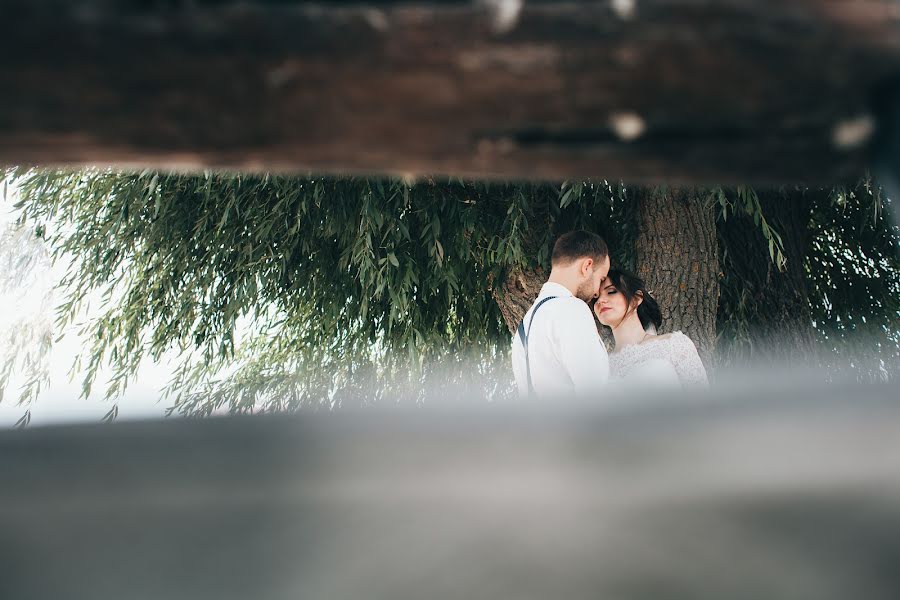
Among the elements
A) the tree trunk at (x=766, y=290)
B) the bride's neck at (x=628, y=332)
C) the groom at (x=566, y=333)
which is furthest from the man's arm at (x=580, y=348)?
the tree trunk at (x=766, y=290)

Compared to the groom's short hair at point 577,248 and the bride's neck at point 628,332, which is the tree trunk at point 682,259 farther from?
the groom's short hair at point 577,248

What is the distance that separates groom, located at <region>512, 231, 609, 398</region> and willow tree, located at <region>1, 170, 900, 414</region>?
3.78 feet

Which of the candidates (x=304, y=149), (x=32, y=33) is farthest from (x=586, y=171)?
(x=32, y=33)

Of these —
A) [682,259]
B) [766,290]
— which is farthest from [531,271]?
[766,290]

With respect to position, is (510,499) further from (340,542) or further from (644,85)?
(644,85)

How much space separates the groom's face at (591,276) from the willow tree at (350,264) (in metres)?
1.09

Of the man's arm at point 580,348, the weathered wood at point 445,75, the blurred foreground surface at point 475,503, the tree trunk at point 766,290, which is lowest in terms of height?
the blurred foreground surface at point 475,503

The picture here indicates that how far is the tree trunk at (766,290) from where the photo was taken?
16.0 feet

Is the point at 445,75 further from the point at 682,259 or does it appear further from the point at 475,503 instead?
the point at 682,259

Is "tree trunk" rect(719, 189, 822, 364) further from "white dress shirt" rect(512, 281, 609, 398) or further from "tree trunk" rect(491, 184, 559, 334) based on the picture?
"white dress shirt" rect(512, 281, 609, 398)

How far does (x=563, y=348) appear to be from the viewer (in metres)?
2.90

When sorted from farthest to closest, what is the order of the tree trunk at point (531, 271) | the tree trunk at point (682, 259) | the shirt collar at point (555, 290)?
the tree trunk at point (531, 271) → the tree trunk at point (682, 259) → the shirt collar at point (555, 290)

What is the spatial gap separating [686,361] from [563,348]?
0.75m

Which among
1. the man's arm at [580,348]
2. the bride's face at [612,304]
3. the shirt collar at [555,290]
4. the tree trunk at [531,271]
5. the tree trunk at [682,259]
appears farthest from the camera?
the tree trunk at [531,271]
